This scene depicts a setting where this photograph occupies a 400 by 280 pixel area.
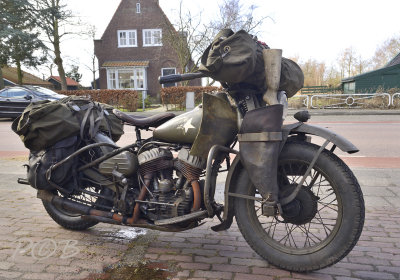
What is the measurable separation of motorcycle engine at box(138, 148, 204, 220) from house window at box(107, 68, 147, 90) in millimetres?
32083

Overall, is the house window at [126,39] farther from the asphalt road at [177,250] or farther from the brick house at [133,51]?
the asphalt road at [177,250]

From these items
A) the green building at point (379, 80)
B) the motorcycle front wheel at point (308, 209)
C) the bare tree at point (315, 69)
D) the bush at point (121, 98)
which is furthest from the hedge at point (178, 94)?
the bare tree at point (315, 69)

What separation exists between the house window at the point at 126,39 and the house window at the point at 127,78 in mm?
2722

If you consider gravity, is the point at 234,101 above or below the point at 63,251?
above

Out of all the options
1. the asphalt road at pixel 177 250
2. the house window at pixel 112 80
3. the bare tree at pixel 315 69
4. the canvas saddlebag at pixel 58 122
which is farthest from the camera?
the bare tree at pixel 315 69

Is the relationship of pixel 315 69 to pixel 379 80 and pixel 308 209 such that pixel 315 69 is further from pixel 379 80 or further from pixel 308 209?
pixel 308 209

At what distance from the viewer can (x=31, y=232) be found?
11.3 feet

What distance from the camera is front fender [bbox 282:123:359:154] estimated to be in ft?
7.64

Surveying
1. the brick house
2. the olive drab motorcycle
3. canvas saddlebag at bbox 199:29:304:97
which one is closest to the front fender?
the olive drab motorcycle

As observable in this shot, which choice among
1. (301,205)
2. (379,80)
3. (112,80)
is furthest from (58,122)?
Result: (112,80)

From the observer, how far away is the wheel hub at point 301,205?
→ 97.4 inches

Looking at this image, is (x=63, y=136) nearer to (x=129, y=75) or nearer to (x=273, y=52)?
(x=273, y=52)

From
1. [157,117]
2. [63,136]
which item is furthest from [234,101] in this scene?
[63,136]

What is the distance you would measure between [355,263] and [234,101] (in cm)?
158
